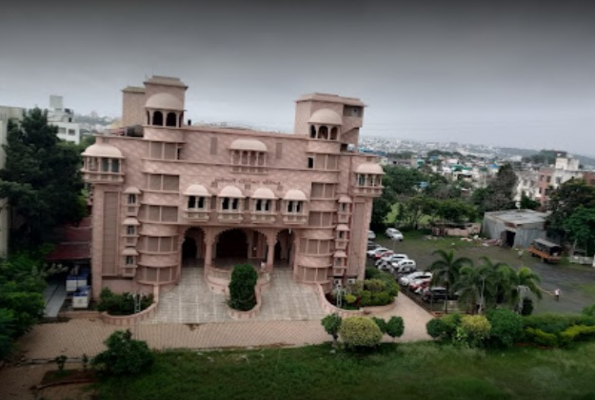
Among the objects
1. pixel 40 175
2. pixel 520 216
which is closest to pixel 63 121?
pixel 40 175

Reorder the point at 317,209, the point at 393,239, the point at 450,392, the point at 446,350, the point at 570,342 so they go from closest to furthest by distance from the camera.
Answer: the point at 450,392 < the point at 446,350 < the point at 570,342 < the point at 317,209 < the point at 393,239

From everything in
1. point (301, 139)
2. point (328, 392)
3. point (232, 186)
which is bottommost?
point (328, 392)

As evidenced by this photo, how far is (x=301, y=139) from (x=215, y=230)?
670cm

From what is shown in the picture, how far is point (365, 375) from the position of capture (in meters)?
18.6

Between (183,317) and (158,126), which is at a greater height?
(158,126)

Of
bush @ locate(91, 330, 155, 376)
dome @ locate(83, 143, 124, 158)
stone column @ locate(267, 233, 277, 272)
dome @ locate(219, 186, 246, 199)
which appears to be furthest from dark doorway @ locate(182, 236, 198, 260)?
bush @ locate(91, 330, 155, 376)

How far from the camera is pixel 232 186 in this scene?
81.1 feet

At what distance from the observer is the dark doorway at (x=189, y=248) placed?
28234 millimetres

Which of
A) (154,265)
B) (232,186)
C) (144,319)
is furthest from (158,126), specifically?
(144,319)

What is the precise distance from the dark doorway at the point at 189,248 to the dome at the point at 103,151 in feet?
23.2

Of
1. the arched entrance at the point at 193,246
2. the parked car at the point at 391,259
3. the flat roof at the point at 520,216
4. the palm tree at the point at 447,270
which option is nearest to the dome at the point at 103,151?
the arched entrance at the point at 193,246

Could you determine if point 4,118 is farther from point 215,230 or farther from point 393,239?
point 393,239

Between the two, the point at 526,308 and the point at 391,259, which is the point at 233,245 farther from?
the point at 526,308

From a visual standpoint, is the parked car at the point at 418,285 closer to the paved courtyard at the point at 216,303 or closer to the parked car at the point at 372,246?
the paved courtyard at the point at 216,303
